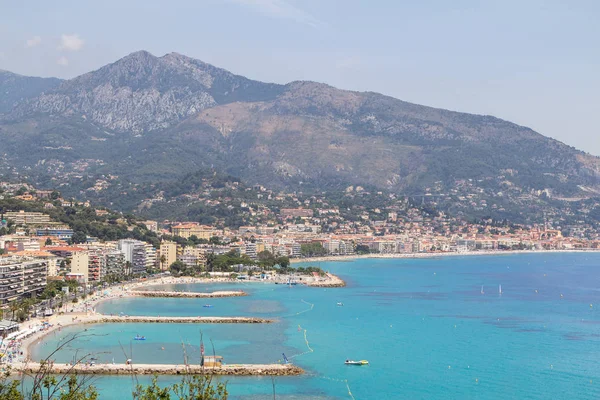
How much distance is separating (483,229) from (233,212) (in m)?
61.1

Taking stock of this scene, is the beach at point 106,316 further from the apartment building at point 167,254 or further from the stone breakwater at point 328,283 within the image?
the apartment building at point 167,254

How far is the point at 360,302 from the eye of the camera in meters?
66.1

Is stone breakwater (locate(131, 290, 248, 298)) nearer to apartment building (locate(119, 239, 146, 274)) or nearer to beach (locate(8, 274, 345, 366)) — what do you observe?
beach (locate(8, 274, 345, 366))

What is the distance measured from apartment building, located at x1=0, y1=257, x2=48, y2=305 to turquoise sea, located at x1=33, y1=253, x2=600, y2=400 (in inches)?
184

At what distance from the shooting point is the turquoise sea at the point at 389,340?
114 ft

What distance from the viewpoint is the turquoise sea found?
114 ft

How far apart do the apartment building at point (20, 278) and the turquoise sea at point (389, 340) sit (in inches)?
184

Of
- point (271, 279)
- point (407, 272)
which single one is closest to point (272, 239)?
point (407, 272)

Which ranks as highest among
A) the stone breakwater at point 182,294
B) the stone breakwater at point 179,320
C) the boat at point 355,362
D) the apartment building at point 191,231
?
Answer: the apartment building at point 191,231

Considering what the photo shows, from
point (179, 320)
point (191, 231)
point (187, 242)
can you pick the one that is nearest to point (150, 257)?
point (187, 242)

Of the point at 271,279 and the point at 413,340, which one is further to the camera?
the point at 271,279

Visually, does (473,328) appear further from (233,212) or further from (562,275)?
(233,212)

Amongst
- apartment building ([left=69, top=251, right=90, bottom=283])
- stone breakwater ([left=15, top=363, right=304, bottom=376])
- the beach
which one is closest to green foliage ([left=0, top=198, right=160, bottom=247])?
the beach

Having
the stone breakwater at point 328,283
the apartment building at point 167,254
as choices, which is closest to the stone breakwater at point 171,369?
the stone breakwater at point 328,283
